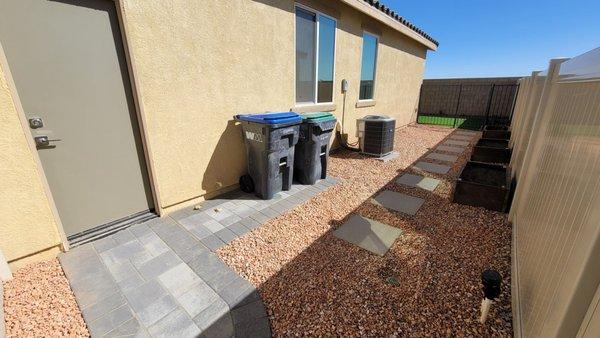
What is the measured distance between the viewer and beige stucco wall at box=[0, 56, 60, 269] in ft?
7.54

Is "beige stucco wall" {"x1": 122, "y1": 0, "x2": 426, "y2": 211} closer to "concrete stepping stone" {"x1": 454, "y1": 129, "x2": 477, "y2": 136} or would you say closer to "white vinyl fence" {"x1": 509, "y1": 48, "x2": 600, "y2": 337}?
"white vinyl fence" {"x1": 509, "y1": 48, "x2": 600, "y2": 337}

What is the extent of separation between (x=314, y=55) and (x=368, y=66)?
9.62 ft

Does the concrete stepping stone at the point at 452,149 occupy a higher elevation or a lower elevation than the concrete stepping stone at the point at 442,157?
higher

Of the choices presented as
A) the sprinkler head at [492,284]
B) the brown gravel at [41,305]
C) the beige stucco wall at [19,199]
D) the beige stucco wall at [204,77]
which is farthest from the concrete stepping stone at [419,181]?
the beige stucco wall at [19,199]

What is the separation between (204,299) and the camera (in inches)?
88.7

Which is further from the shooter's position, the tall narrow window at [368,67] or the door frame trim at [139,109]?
the tall narrow window at [368,67]

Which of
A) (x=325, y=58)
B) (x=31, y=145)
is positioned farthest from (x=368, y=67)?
(x=31, y=145)

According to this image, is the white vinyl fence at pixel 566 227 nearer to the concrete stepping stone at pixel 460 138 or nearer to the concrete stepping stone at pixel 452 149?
the concrete stepping stone at pixel 452 149

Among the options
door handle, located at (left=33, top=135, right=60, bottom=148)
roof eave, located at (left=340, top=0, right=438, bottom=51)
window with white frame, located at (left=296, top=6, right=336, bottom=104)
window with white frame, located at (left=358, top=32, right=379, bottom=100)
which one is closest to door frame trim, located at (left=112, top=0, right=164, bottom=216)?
door handle, located at (left=33, top=135, right=60, bottom=148)

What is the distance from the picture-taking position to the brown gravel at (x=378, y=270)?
201 cm

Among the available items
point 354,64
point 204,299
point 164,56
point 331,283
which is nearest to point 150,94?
point 164,56

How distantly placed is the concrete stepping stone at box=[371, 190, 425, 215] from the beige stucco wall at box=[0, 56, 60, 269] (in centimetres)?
422

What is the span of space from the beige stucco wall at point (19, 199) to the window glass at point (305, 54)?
14.0 ft

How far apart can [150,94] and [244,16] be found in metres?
1.97
